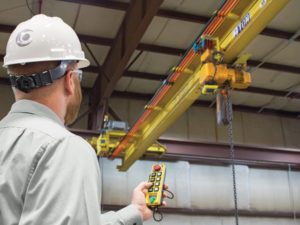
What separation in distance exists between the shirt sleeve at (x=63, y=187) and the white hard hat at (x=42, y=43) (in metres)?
0.41

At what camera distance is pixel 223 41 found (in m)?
5.81

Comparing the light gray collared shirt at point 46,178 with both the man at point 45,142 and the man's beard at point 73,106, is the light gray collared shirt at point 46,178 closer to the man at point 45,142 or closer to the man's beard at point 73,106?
the man at point 45,142

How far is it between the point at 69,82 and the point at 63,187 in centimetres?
52

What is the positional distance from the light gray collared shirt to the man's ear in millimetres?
254

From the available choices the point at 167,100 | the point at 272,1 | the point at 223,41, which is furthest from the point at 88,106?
the point at 272,1

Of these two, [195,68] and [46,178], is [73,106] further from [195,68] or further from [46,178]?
[195,68]

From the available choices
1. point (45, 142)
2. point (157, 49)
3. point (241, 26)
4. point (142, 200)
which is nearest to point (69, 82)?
point (45, 142)

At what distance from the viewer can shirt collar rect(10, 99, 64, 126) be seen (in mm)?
1541

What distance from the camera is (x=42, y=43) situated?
163cm

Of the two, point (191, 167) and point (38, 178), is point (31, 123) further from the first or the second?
point (191, 167)

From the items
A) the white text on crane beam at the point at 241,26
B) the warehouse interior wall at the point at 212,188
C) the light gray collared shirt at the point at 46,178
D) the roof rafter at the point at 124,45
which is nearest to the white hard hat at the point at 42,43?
the light gray collared shirt at the point at 46,178

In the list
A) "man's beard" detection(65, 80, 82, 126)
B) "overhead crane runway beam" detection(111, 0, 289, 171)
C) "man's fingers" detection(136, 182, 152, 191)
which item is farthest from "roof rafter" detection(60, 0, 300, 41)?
"man's beard" detection(65, 80, 82, 126)

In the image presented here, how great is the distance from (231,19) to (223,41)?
0.35 m

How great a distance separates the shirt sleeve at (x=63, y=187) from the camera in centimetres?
126
